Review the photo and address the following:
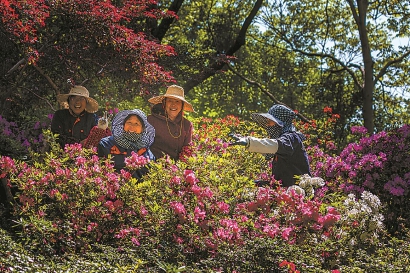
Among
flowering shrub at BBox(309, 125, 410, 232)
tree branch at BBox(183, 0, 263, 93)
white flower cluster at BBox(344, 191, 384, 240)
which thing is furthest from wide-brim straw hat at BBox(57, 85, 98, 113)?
tree branch at BBox(183, 0, 263, 93)

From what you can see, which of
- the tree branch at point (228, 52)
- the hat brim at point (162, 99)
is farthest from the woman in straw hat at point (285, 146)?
the tree branch at point (228, 52)

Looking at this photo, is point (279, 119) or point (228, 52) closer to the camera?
point (279, 119)

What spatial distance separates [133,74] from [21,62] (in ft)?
4.67

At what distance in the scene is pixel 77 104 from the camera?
7.04 meters

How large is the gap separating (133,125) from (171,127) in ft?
2.28

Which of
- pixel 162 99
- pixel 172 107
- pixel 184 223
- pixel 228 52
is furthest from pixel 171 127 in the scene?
pixel 228 52

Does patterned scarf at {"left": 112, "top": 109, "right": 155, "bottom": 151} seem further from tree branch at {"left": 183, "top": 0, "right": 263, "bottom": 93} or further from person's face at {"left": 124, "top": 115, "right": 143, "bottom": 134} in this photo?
tree branch at {"left": 183, "top": 0, "right": 263, "bottom": 93}

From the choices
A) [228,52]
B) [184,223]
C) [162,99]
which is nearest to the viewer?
[184,223]

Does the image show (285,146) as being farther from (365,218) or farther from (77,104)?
(77,104)

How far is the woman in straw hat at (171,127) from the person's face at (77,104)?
0.85 m

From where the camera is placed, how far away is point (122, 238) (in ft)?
14.5

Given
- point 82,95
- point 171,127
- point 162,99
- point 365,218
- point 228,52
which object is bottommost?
point 82,95

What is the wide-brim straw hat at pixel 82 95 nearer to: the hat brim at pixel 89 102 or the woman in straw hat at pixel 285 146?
the hat brim at pixel 89 102

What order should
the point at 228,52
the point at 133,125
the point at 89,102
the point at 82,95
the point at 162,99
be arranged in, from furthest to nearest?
the point at 228,52
the point at 89,102
the point at 82,95
the point at 162,99
the point at 133,125
